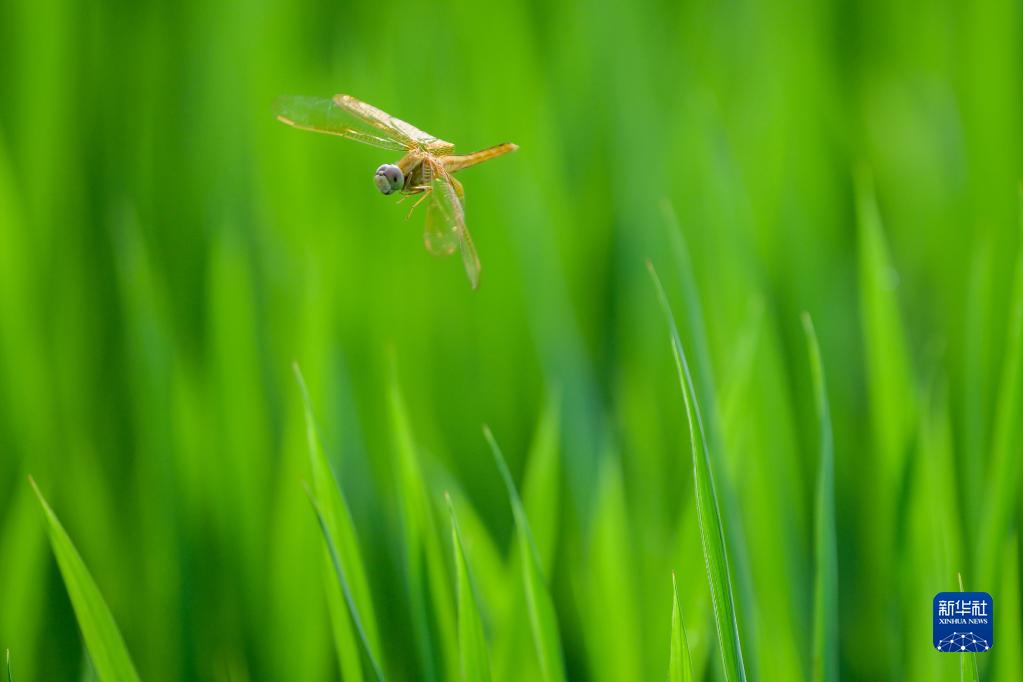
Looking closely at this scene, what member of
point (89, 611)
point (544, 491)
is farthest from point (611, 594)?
point (89, 611)

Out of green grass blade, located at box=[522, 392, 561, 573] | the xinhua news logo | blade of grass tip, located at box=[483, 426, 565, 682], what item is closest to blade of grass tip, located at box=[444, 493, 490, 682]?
blade of grass tip, located at box=[483, 426, 565, 682]

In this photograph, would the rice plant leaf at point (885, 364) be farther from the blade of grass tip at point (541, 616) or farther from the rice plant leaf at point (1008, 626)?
the blade of grass tip at point (541, 616)

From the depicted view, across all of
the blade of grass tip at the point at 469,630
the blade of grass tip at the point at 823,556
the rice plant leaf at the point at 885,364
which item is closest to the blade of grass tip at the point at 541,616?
the blade of grass tip at the point at 469,630

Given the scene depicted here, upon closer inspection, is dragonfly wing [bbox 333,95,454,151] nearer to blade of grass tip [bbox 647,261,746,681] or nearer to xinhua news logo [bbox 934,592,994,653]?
blade of grass tip [bbox 647,261,746,681]

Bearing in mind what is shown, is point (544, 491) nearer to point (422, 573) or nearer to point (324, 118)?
point (422, 573)

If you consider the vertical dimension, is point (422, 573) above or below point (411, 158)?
below

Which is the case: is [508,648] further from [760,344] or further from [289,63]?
[289,63]
